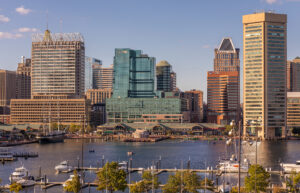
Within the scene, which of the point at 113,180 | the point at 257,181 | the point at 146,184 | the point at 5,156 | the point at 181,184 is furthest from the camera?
the point at 5,156

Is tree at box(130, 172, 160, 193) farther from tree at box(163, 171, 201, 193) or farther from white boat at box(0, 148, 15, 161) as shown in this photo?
white boat at box(0, 148, 15, 161)

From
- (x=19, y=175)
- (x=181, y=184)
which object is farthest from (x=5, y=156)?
(x=181, y=184)

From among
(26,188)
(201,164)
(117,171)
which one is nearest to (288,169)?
(201,164)

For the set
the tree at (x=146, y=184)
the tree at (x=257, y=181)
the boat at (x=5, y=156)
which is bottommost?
the boat at (x=5, y=156)

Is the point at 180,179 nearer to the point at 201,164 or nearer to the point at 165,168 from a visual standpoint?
the point at 165,168

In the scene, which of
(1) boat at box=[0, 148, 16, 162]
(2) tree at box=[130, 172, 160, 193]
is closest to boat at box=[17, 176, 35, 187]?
(2) tree at box=[130, 172, 160, 193]

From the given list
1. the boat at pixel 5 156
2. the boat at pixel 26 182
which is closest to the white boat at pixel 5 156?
the boat at pixel 5 156

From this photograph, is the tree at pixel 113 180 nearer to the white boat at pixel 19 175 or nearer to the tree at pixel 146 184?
the tree at pixel 146 184

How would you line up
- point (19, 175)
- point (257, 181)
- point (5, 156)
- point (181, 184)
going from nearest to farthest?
1. point (257, 181)
2. point (181, 184)
3. point (19, 175)
4. point (5, 156)

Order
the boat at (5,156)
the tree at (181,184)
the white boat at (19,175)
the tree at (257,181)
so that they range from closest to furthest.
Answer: the tree at (257,181)
the tree at (181,184)
the white boat at (19,175)
the boat at (5,156)

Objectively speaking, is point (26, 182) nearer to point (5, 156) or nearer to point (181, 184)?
point (181, 184)

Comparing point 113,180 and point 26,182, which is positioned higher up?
point 113,180

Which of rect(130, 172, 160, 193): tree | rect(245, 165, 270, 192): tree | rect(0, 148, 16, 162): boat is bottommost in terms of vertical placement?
rect(0, 148, 16, 162): boat

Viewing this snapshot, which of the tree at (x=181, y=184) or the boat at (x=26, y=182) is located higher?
the tree at (x=181, y=184)
